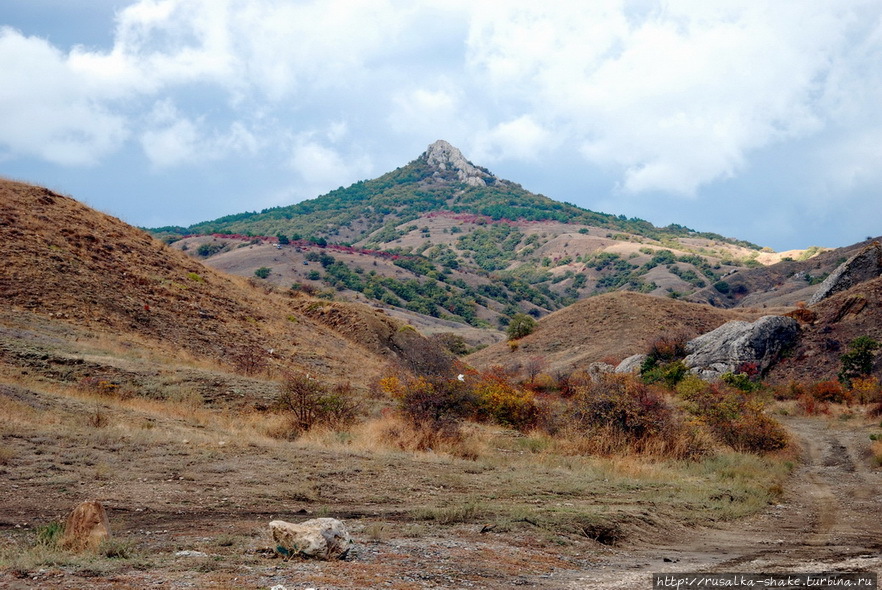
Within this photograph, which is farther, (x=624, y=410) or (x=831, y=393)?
(x=831, y=393)

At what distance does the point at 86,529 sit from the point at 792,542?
27.9ft

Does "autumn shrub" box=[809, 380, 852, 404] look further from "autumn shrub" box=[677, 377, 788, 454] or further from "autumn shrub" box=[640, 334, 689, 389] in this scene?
"autumn shrub" box=[677, 377, 788, 454]

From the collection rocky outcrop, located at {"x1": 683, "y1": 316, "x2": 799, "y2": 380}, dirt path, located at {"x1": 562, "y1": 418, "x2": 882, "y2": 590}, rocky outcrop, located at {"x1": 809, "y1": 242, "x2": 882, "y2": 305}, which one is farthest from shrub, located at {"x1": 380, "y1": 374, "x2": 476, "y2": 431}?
rocky outcrop, located at {"x1": 809, "y1": 242, "x2": 882, "y2": 305}

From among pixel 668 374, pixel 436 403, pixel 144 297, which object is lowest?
pixel 436 403

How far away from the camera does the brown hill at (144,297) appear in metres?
24.4

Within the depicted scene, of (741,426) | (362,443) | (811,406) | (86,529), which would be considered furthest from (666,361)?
(86,529)

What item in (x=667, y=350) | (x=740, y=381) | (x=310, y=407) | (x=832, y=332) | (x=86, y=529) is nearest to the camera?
(x=86, y=529)

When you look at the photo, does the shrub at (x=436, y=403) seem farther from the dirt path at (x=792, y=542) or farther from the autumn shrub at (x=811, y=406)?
the autumn shrub at (x=811, y=406)

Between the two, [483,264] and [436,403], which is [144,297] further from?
[483,264]

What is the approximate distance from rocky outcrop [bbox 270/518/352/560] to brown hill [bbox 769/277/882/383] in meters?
38.0

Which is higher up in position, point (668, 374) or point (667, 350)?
point (667, 350)

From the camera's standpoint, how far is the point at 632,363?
43219mm

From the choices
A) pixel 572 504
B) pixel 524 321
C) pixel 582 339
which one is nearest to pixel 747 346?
pixel 582 339

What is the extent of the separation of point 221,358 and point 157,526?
1754 cm
